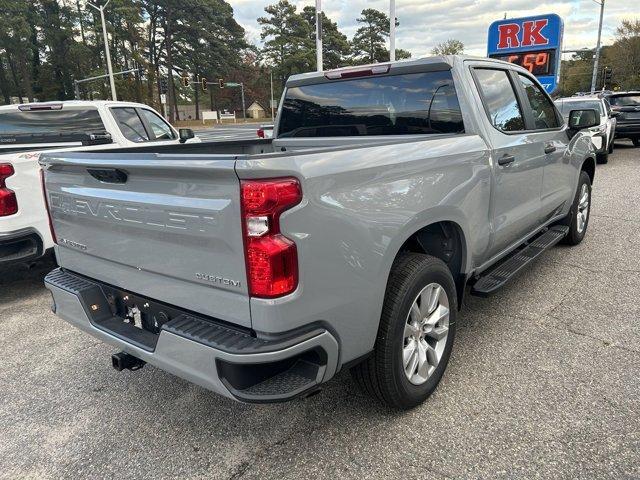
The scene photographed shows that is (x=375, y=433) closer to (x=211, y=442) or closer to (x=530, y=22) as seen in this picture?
(x=211, y=442)

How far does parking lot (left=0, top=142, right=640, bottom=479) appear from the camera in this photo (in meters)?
2.33

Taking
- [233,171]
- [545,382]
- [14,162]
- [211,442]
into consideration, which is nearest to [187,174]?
[233,171]

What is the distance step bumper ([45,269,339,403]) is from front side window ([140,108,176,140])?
226 inches

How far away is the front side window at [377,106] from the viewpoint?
129 inches

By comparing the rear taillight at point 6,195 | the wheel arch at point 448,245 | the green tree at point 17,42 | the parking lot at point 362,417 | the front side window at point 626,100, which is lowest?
the parking lot at point 362,417

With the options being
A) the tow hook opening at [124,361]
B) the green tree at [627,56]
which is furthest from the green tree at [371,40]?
the tow hook opening at [124,361]

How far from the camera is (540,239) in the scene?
4555mm

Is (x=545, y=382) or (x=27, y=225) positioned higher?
(x=27, y=225)

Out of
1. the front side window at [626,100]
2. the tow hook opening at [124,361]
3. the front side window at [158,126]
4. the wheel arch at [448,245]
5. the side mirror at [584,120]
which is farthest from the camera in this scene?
the front side window at [626,100]

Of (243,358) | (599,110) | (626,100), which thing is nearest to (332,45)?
(626,100)

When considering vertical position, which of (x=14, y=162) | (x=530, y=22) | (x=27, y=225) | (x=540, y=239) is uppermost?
(x=530, y=22)

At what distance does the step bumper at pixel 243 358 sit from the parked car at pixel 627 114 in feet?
55.5

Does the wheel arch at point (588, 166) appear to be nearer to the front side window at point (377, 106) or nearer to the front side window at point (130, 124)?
the front side window at point (377, 106)

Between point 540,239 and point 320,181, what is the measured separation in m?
3.34
